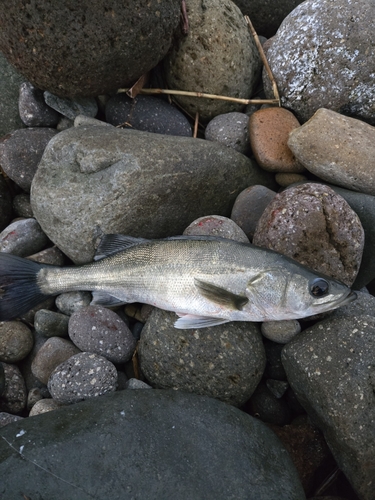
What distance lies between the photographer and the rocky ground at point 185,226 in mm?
2801

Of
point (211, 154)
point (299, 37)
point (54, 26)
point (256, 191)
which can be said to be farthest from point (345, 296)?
point (54, 26)

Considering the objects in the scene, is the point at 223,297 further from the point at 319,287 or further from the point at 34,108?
the point at 34,108

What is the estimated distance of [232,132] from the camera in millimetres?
4531

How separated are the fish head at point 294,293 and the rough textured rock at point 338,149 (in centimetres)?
128

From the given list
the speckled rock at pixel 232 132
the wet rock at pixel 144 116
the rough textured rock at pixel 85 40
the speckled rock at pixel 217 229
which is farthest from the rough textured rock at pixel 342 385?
the rough textured rock at pixel 85 40

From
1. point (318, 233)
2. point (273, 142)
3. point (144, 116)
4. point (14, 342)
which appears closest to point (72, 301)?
point (14, 342)

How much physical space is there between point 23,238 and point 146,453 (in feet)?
8.18

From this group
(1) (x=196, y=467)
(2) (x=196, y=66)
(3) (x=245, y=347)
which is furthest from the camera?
(2) (x=196, y=66)

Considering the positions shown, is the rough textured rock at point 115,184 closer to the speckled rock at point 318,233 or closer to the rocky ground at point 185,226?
the rocky ground at point 185,226

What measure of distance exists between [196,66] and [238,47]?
529mm

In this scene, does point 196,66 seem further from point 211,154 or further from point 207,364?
point 207,364

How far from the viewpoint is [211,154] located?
4.16 meters

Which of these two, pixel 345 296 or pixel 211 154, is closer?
pixel 345 296

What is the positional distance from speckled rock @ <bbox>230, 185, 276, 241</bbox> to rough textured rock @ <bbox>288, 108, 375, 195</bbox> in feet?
1.71
